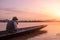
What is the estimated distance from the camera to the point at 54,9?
153 inches

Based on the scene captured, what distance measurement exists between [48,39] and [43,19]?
1386 millimetres

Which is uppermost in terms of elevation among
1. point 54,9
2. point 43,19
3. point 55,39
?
point 54,9

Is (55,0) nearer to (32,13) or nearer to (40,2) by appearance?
(40,2)

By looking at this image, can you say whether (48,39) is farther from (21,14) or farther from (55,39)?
(21,14)

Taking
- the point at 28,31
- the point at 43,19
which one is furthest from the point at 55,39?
the point at 43,19

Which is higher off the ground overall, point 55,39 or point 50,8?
point 50,8

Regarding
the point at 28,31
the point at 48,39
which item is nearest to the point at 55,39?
the point at 48,39

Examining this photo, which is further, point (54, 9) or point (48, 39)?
point (54, 9)

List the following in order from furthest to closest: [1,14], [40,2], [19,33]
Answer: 1. [40,2]
2. [1,14]
3. [19,33]

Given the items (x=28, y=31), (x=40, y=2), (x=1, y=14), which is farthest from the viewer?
(x=40, y=2)

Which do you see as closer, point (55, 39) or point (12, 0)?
point (55, 39)

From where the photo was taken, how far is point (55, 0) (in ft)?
12.6

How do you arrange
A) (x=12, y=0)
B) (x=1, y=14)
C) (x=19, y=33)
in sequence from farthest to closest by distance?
(x=12, y=0) < (x=1, y=14) < (x=19, y=33)

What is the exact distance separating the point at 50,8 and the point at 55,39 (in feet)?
5.06
